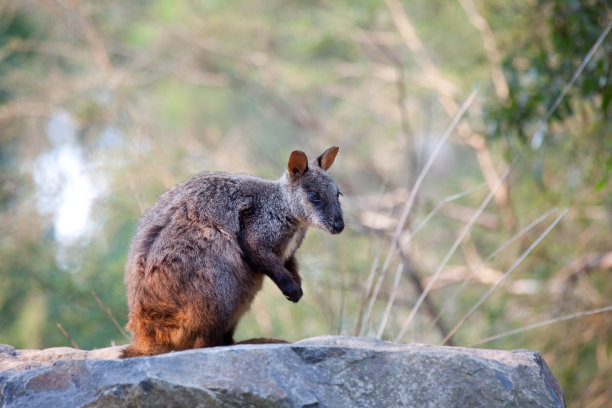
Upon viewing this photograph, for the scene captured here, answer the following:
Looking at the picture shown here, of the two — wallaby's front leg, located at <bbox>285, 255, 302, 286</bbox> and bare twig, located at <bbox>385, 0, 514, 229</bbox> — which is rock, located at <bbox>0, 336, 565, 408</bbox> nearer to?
wallaby's front leg, located at <bbox>285, 255, 302, 286</bbox>

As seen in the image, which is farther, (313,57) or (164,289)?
(313,57)

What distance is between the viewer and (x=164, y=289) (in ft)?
12.8

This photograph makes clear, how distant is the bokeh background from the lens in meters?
7.62

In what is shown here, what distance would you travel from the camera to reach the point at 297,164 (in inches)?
182

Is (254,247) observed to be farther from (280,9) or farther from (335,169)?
(280,9)

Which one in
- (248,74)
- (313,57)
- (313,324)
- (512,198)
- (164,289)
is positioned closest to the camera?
(164,289)

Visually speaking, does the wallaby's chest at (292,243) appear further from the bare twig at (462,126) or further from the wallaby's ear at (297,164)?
the bare twig at (462,126)

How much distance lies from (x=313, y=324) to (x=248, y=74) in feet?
15.8

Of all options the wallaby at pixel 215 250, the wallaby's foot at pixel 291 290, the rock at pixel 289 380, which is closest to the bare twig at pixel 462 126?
the wallaby at pixel 215 250

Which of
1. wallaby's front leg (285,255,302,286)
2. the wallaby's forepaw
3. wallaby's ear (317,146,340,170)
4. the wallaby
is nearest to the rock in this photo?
the wallaby

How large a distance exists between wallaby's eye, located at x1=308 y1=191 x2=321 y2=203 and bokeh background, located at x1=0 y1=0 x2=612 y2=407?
89 cm

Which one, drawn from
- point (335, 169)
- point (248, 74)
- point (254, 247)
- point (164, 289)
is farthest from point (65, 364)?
point (248, 74)

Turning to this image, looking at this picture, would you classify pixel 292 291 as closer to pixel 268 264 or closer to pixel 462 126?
pixel 268 264

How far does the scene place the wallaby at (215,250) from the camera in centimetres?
389
